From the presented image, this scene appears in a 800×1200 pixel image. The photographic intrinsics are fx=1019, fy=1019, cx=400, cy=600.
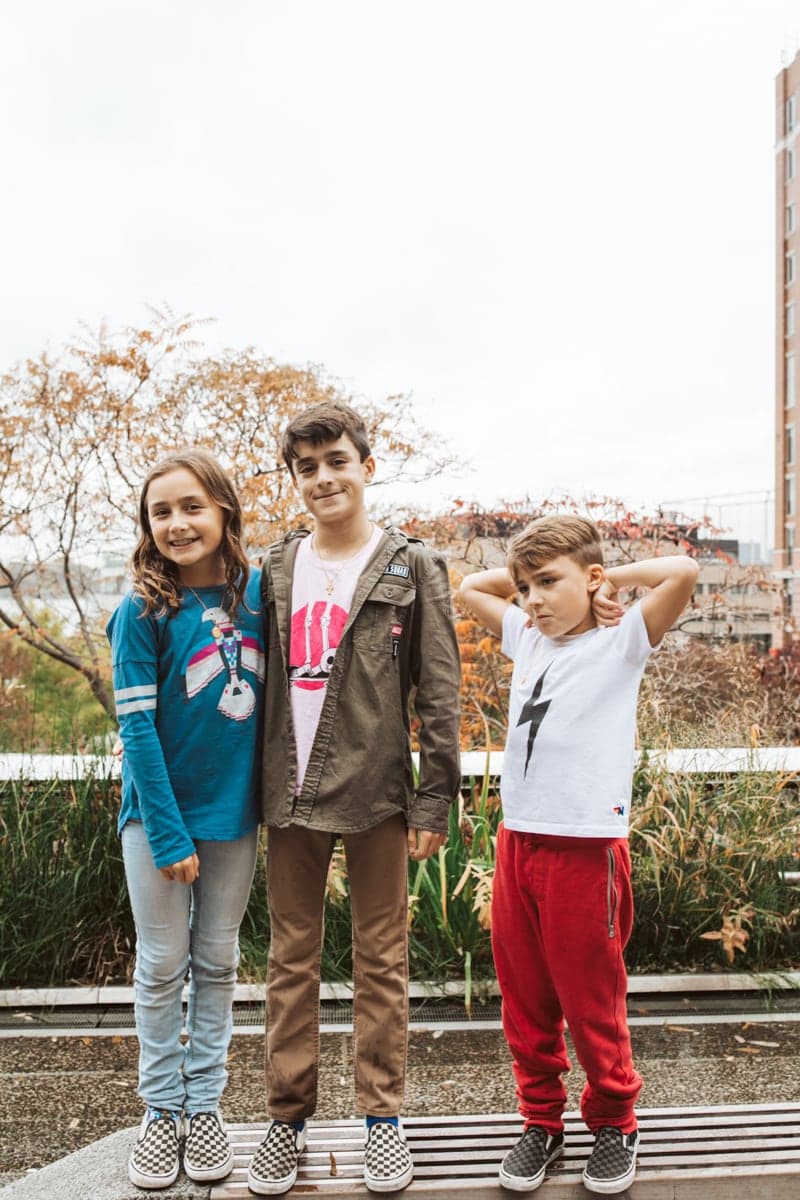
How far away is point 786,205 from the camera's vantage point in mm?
57875

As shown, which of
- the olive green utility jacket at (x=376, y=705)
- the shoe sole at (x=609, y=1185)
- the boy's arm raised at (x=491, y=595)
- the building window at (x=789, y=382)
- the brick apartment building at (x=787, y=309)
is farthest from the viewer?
the building window at (x=789, y=382)

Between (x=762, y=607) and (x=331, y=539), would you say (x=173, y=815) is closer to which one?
(x=331, y=539)

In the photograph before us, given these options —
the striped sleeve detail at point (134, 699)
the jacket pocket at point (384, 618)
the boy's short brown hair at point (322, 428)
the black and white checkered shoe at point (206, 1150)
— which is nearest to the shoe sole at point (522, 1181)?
the black and white checkered shoe at point (206, 1150)

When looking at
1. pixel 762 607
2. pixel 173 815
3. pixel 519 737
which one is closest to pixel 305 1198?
pixel 173 815

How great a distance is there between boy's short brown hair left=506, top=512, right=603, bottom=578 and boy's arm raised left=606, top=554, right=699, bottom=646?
13 cm

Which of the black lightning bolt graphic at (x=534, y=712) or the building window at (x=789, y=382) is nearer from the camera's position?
the black lightning bolt graphic at (x=534, y=712)

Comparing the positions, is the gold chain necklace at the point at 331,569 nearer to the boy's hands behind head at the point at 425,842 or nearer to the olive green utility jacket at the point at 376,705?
the olive green utility jacket at the point at 376,705

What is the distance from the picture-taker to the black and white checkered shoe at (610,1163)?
2354 mm

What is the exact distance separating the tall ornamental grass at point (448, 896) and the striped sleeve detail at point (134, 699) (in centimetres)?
193

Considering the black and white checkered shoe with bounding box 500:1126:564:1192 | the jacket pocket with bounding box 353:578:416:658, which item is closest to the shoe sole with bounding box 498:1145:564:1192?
the black and white checkered shoe with bounding box 500:1126:564:1192

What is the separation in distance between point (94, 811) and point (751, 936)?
2.81m

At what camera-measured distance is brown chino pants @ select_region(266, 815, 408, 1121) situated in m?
2.47

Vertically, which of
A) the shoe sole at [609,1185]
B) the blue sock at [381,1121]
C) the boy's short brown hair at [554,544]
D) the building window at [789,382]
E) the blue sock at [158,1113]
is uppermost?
the building window at [789,382]

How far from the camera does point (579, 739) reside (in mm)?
2416
